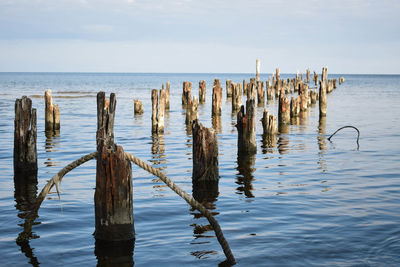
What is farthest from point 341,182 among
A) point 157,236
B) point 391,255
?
point 157,236

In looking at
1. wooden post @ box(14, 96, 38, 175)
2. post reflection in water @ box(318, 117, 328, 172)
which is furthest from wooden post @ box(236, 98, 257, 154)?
wooden post @ box(14, 96, 38, 175)

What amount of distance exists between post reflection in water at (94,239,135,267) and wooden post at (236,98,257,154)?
7822 mm

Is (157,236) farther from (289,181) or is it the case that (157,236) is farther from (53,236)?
(289,181)

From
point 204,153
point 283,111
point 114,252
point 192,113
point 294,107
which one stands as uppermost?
point 294,107

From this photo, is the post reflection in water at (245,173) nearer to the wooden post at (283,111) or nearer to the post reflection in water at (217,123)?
→ the post reflection in water at (217,123)

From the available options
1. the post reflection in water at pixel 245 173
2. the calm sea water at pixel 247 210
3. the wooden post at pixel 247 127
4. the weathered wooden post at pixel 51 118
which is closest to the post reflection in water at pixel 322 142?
the calm sea water at pixel 247 210

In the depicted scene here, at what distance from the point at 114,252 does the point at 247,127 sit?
8.43 metres

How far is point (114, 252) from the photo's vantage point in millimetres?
6621

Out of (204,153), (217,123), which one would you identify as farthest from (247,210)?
(217,123)

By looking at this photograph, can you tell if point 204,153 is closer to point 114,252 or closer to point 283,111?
point 114,252

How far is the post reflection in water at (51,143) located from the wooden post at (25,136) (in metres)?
1.78

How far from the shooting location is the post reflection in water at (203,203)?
23.4ft

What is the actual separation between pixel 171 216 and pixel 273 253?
2.49 meters

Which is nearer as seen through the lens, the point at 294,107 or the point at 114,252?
the point at 114,252
